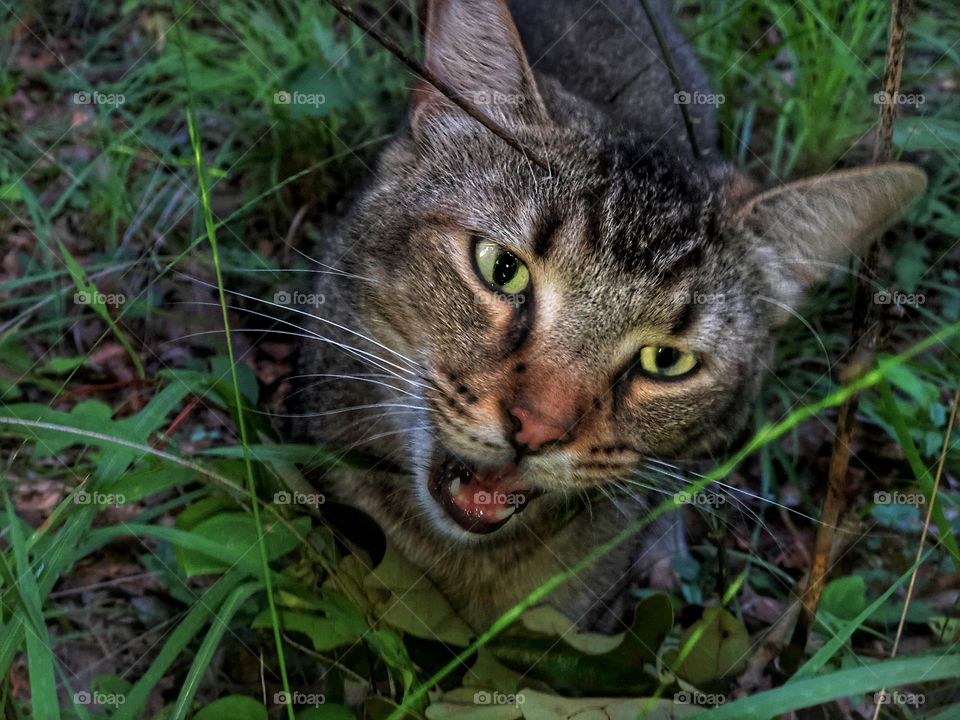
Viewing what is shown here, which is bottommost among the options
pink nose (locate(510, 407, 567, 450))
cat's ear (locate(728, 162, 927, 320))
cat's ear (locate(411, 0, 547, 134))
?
pink nose (locate(510, 407, 567, 450))

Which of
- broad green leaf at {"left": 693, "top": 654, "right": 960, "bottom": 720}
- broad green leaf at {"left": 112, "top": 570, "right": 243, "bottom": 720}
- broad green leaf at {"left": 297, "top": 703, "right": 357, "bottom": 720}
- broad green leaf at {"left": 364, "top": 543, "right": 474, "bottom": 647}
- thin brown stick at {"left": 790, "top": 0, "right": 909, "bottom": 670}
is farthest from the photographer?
thin brown stick at {"left": 790, "top": 0, "right": 909, "bottom": 670}

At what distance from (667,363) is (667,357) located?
2 cm

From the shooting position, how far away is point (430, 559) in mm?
2400

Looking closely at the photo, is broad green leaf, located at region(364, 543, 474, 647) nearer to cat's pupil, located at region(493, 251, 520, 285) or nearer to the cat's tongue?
the cat's tongue

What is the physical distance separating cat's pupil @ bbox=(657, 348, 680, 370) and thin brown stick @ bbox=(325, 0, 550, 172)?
57 cm

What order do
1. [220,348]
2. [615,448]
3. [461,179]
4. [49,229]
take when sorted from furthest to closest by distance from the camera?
1. [49,229]
2. [220,348]
3. [461,179]
4. [615,448]

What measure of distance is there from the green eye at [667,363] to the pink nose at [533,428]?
378 mm

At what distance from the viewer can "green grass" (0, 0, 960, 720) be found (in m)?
1.99

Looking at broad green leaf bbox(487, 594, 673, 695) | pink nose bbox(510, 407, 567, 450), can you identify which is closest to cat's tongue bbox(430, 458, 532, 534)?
pink nose bbox(510, 407, 567, 450)

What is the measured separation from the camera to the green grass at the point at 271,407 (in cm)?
199

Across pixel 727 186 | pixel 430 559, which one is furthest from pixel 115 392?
pixel 727 186

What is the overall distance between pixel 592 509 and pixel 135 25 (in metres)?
3.64

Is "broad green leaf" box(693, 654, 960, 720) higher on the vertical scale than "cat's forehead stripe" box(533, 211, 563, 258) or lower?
lower

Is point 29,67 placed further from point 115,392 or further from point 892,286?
point 892,286
